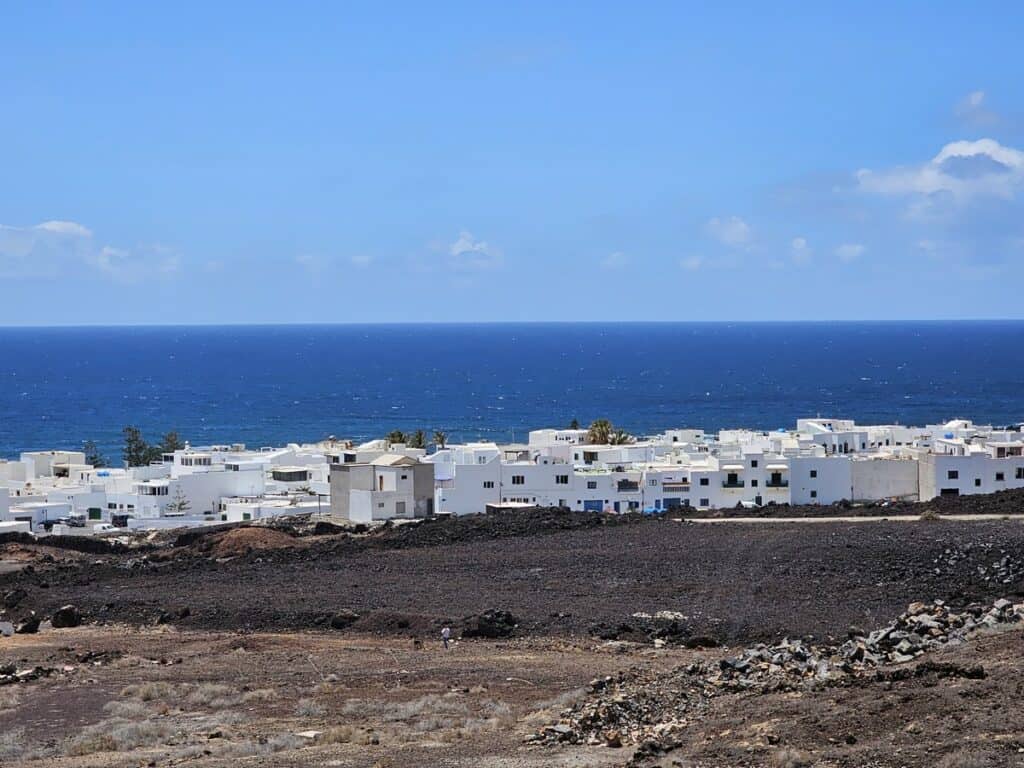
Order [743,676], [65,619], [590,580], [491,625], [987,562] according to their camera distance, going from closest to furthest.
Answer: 1. [743,676]
2. [491,625]
3. [65,619]
4. [987,562]
5. [590,580]

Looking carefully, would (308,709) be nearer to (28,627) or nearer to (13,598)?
(28,627)

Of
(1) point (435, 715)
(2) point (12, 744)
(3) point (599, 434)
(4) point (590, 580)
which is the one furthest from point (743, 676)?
(3) point (599, 434)

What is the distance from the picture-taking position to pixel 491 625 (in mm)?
29406

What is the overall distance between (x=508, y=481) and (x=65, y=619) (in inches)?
990

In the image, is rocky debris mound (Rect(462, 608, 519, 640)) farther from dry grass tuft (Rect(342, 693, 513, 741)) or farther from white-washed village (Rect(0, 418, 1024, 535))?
white-washed village (Rect(0, 418, 1024, 535))

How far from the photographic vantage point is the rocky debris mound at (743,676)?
18.7 meters

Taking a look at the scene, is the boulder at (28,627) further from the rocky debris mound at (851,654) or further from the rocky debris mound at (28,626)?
the rocky debris mound at (851,654)

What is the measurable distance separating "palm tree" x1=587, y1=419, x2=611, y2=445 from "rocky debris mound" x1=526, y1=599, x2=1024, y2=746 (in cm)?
5264

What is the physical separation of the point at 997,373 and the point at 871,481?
15083 centimetres

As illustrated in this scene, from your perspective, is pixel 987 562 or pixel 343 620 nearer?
pixel 343 620

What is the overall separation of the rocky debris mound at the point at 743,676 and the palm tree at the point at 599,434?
52.6 meters

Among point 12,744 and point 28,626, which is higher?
point 12,744

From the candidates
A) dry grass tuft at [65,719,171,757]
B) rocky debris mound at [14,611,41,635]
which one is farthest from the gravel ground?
dry grass tuft at [65,719,171,757]

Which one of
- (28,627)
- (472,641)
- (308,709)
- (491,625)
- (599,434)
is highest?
(599,434)
